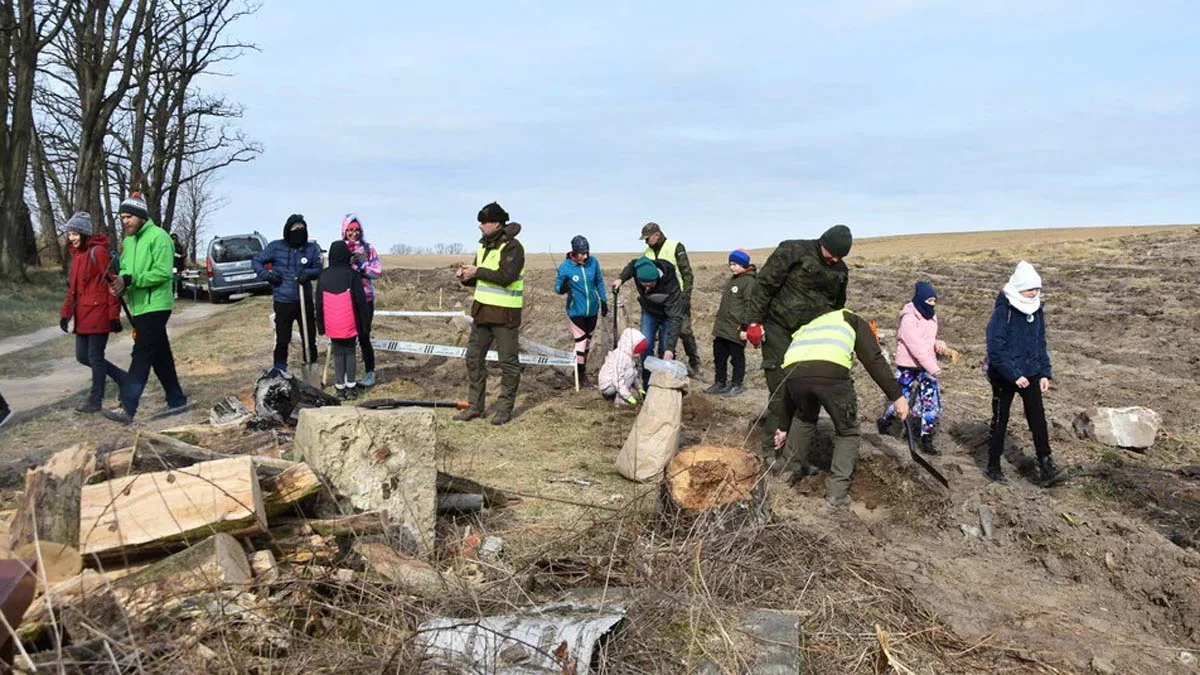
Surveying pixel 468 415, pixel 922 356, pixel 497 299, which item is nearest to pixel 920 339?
pixel 922 356

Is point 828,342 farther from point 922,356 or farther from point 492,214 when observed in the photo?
point 492,214

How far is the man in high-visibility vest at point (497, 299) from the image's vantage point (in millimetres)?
8250

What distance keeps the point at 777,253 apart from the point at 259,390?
14.0 feet

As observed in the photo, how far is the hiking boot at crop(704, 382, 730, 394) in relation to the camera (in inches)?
429

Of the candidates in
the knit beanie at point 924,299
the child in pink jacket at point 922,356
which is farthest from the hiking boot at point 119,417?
the knit beanie at point 924,299

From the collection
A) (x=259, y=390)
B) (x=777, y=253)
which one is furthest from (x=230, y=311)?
(x=777, y=253)

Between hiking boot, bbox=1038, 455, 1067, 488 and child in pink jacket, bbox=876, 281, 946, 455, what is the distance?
3.37 feet

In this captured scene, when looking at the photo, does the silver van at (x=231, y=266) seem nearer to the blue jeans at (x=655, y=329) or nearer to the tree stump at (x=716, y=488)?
the blue jeans at (x=655, y=329)

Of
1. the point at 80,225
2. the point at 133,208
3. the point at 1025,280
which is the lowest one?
the point at 1025,280

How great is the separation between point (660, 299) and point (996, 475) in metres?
4.11

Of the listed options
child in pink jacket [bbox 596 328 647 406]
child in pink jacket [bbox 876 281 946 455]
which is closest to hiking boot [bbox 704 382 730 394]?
child in pink jacket [bbox 596 328 647 406]

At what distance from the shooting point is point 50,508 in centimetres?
417

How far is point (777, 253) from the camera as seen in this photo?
720 centimetres

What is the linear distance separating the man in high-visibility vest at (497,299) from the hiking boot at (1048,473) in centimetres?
445
